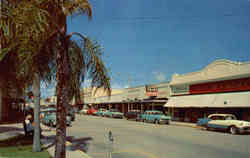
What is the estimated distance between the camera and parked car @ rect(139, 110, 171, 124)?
1166 inches

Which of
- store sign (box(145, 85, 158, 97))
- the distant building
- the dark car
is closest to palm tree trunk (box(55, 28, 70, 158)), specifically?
the distant building

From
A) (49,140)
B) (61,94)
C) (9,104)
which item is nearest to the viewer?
(61,94)

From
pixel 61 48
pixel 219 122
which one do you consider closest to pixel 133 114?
pixel 219 122

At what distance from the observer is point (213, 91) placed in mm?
29562

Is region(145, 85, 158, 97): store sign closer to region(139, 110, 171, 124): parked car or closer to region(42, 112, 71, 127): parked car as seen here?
region(139, 110, 171, 124): parked car

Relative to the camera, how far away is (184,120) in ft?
113

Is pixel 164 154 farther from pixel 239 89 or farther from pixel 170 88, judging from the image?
pixel 170 88

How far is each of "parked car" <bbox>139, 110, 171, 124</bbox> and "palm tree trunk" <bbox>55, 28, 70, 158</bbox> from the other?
978 inches

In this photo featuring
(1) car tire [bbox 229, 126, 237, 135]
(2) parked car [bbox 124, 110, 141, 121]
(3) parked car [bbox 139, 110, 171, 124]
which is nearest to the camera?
(1) car tire [bbox 229, 126, 237, 135]

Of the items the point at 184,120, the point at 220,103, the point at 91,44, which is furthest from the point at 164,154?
the point at 184,120

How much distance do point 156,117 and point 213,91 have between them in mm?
7346

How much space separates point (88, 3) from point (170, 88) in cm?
3232

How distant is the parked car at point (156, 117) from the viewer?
29.6 m

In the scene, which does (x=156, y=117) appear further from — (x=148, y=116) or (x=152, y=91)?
(x=152, y=91)
